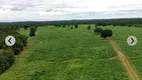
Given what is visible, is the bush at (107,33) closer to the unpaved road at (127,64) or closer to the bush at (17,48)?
the unpaved road at (127,64)

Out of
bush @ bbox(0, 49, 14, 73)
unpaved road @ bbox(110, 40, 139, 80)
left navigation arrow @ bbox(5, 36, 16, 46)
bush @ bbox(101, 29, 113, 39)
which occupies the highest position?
left navigation arrow @ bbox(5, 36, 16, 46)

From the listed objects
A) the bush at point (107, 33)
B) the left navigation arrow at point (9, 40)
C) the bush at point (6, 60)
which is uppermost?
the left navigation arrow at point (9, 40)

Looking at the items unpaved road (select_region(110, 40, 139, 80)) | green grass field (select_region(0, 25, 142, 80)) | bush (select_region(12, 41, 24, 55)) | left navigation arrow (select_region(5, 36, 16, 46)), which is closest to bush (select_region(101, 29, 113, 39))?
green grass field (select_region(0, 25, 142, 80))

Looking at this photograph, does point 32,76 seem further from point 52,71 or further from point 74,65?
point 74,65

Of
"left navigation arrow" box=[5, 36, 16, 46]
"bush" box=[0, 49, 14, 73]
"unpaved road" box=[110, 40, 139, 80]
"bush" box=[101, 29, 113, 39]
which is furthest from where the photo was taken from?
"bush" box=[101, 29, 113, 39]

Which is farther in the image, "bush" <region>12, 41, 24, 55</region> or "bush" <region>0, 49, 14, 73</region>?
"bush" <region>12, 41, 24, 55</region>

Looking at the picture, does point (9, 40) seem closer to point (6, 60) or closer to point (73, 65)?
point (6, 60)

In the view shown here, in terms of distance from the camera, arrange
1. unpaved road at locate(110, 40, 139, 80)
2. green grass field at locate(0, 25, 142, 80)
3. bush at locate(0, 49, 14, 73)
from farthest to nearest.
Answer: bush at locate(0, 49, 14, 73), green grass field at locate(0, 25, 142, 80), unpaved road at locate(110, 40, 139, 80)

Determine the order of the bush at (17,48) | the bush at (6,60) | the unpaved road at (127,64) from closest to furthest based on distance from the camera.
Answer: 1. the unpaved road at (127,64)
2. the bush at (6,60)
3. the bush at (17,48)

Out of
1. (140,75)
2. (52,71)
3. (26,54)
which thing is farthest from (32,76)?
(26,54)

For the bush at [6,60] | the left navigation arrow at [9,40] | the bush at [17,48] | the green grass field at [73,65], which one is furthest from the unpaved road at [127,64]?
the bush at [17,48]

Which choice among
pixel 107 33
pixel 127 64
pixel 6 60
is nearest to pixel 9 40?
pixel 6 60

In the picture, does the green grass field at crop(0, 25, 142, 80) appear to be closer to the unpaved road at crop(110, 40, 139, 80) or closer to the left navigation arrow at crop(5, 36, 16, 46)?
the unpaved road at crop(110, 40, 139, 80)
